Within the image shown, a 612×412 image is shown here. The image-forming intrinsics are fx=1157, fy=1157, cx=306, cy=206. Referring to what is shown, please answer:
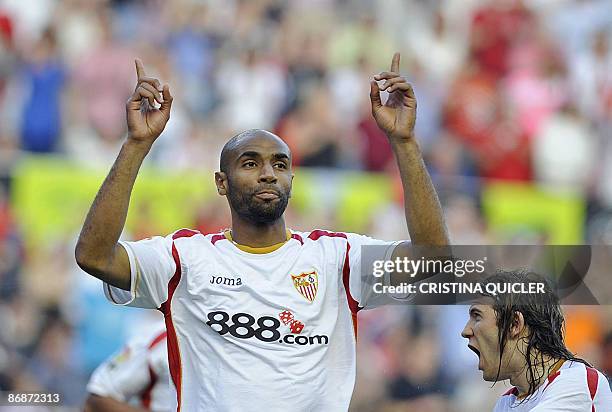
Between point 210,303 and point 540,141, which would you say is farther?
point 540,141

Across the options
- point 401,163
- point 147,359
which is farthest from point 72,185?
point 401,163

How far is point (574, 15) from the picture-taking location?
1257 centimetres

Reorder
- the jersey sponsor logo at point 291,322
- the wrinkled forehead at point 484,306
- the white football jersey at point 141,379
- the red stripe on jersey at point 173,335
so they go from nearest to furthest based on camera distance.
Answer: the wrinkled forehead at point 484,306, the jersey sponsor logo at point 291,322, the red stripe on jersey at point 173,335, the white football jersey at point 141,379

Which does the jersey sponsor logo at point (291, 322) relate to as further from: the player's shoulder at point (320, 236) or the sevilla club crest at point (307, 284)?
the player's shoulder at point (320, 236)

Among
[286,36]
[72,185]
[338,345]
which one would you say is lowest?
[338,345]

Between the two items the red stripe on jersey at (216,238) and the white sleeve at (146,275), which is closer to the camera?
the white sleeve at (146,275)

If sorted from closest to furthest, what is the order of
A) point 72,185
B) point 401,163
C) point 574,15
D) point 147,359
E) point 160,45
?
point 401,163
point 147,359
point 72,185
point 160,45
point 574,15

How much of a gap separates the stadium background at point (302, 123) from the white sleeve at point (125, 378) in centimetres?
222

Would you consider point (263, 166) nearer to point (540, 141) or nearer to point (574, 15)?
point (540, 141)

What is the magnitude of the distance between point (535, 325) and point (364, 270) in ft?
2.40

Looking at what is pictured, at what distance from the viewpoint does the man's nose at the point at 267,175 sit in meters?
4.64

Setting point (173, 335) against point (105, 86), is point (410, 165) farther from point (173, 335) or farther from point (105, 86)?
point (105, 86)

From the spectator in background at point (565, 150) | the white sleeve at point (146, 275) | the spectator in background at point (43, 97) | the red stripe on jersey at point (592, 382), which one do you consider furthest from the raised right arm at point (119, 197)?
the spectator in background at point (565, 150)

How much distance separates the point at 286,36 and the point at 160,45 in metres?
1.31
